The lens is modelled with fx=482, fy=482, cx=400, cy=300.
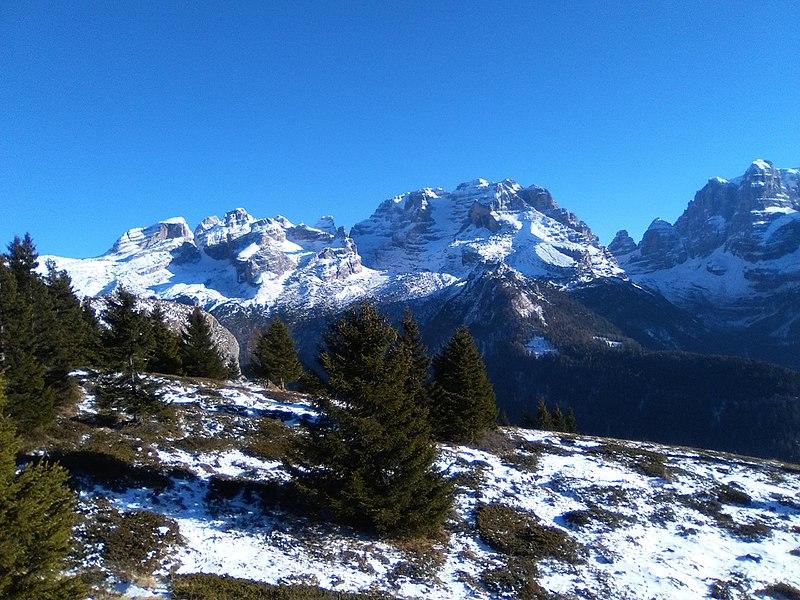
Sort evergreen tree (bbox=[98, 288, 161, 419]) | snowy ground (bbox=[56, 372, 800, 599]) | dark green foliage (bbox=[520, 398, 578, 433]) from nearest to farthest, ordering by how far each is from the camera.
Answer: snowy ground (bbox=[56, 372, 800, 599]) → evergreen tree (bbox=[98, 288, 161, 419]) → dark green foliage (bbox=[520, 398, 578, 433])

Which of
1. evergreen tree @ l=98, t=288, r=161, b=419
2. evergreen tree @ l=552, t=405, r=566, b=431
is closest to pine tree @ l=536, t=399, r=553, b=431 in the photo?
evergreen tree @ l=552, t=405, r=566, b=431

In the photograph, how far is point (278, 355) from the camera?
57594mm

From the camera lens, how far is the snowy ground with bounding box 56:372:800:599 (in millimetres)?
18562

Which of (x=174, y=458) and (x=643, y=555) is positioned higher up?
(x=174, y=458)

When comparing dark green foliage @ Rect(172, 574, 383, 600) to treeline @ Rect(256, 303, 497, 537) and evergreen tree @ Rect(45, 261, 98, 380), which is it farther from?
evergreen tree @ Rect(45, 261, 98, 380)

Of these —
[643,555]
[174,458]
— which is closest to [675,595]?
[643,555]

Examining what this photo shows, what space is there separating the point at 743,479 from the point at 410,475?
3100cm

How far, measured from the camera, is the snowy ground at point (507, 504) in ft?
60.9

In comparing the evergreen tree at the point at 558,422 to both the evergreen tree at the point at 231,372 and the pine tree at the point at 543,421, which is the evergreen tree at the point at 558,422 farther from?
the evergreen tree at the point at 231,372

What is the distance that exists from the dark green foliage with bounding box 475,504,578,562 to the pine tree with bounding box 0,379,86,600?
1798 cm

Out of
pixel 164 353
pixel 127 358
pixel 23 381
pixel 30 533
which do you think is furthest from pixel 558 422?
pixel 30 533

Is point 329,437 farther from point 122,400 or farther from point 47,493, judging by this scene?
point 122,400

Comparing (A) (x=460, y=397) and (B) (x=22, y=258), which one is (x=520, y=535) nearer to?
(A) (x=460, y=397)

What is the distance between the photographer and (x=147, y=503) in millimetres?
20906
